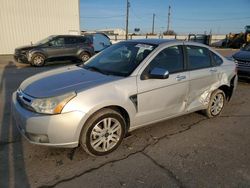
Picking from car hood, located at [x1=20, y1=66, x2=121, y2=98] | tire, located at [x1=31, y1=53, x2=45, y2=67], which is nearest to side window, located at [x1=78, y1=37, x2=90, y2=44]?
tire, located at [x1=31, y1=53, x2=45, y2=67]

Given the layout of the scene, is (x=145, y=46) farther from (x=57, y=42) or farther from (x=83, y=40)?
(x=83, y=40)

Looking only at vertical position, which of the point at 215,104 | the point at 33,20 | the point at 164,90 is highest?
the point at 33,20

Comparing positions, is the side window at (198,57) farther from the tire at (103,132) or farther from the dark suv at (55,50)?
the dark suv at (55,50)

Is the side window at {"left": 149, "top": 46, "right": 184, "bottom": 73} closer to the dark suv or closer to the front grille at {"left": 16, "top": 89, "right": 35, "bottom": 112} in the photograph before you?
the front grille at {"left": 16, "top": 89, "right": 35, "bottom": 112}

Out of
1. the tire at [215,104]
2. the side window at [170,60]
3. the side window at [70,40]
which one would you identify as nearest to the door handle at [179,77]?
the side window at [170,60]

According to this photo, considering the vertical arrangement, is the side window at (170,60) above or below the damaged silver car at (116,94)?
above

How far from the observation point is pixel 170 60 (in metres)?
4.00

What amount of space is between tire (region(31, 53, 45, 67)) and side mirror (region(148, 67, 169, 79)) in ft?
34.0

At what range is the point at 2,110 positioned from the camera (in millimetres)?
5055

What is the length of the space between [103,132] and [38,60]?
10.5 metres

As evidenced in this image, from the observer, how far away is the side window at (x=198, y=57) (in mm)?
4266

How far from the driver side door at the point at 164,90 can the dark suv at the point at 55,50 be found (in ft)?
33.3

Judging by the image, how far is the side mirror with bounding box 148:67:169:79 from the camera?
346 centimetres

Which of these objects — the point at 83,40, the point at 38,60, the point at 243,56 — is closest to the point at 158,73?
the point at 243,56
